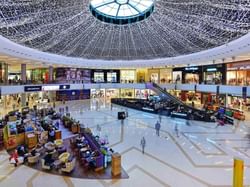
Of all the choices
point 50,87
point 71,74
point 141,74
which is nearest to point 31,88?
point 50,87

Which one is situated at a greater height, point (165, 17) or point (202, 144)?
point (165, 17)

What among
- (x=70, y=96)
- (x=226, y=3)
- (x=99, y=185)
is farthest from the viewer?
(x=70, y=96)

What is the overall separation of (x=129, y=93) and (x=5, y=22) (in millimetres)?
32540

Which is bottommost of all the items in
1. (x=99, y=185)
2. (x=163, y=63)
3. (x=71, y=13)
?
Result: (x=99, y=185)

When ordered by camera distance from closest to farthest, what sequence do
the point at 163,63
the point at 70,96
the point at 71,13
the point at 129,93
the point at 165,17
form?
the point at 71,13, the point at 165,17, the point at 163,63, the point at 70,96, the point at 129,93

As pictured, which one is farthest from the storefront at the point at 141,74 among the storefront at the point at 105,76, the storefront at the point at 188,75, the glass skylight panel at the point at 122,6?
the glass skylight panel at the point at 122,6

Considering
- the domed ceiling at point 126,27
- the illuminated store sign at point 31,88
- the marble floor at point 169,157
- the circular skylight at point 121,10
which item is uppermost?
the circular skylight at point 121,10

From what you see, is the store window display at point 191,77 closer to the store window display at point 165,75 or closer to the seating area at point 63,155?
the store window display at point 165,75

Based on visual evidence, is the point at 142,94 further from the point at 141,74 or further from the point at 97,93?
the point at 97,93

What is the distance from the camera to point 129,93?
46.9 m

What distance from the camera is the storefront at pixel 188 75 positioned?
1462 inches

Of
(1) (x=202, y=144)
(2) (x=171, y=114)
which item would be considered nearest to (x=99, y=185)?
(1) (x=202, y=144)

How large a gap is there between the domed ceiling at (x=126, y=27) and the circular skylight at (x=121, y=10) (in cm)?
59

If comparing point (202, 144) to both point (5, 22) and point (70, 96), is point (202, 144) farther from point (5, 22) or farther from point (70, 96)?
point (70, 96)
